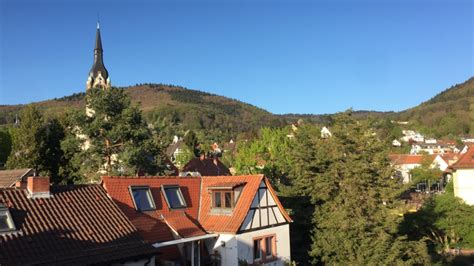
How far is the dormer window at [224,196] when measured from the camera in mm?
21828

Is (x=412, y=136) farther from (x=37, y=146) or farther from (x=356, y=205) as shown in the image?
(x=356, y=205)

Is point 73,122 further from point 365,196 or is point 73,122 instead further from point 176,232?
point 365,196

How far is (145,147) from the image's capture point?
1161 inches

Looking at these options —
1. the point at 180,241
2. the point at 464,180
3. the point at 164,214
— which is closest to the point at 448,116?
the point at 464,180

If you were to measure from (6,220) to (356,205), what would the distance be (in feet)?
52.6

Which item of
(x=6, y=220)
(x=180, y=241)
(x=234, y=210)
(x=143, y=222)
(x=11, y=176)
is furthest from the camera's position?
(x=11, y=176)

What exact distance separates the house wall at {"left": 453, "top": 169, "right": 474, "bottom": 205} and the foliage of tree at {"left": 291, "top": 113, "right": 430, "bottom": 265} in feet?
66.3

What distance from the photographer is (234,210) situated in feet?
70.8

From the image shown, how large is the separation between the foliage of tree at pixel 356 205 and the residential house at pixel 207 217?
2.63m

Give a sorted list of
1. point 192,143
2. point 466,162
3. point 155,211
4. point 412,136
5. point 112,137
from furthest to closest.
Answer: point 412,136
point 192,143
point 466,162
point 112,137
point 155,211

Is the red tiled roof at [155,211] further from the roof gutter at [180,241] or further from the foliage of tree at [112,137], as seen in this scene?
the foliage of tree at [112,137]

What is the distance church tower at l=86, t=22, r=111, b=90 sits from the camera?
54.1m

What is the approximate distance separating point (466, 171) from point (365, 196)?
23.8 metres

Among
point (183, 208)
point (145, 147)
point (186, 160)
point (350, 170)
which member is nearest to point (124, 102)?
point (145, 147)
